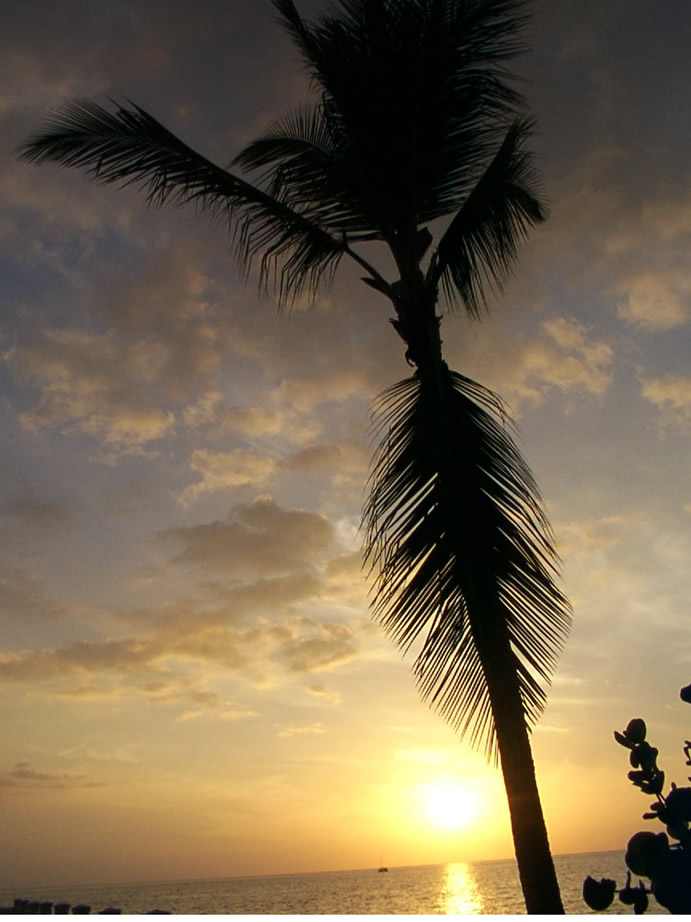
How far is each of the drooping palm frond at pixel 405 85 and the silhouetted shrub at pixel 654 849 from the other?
251 centimetres

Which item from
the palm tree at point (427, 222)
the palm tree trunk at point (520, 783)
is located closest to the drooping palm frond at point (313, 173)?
the palm tree at point (427, 222)

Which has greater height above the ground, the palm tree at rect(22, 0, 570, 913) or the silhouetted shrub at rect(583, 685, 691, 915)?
the palm tree at rect(22, 0, 570, 913)

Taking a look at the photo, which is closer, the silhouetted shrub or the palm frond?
the silhouetted shrub

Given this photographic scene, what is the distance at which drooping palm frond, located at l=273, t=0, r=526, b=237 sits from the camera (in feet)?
11.7

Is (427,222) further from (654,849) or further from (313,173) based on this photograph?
(654,849)

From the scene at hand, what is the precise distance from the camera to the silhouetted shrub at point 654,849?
1572 millimetres

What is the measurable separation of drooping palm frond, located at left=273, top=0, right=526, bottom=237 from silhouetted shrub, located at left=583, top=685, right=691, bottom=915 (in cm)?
251

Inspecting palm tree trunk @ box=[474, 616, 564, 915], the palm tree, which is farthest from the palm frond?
palm tree trunk @ box=[474, 616, 564, 915]

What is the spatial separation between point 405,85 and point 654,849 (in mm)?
3285

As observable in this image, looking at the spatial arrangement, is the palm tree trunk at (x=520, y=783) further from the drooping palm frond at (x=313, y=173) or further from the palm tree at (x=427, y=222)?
the drooping palm frond at (x=313, y=173)

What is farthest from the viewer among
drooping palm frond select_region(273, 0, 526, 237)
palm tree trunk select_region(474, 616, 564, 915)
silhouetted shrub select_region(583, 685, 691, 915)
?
drooping palm frond select_region(273, 0, 526, 237)

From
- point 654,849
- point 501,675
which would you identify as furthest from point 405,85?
point 654,849

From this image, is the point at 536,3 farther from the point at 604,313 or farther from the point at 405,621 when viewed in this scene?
the point at 405,621

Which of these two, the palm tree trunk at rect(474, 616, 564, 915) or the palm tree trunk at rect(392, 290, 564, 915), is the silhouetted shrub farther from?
the palm tree trunk at rect(474, 616, 564, 915)
